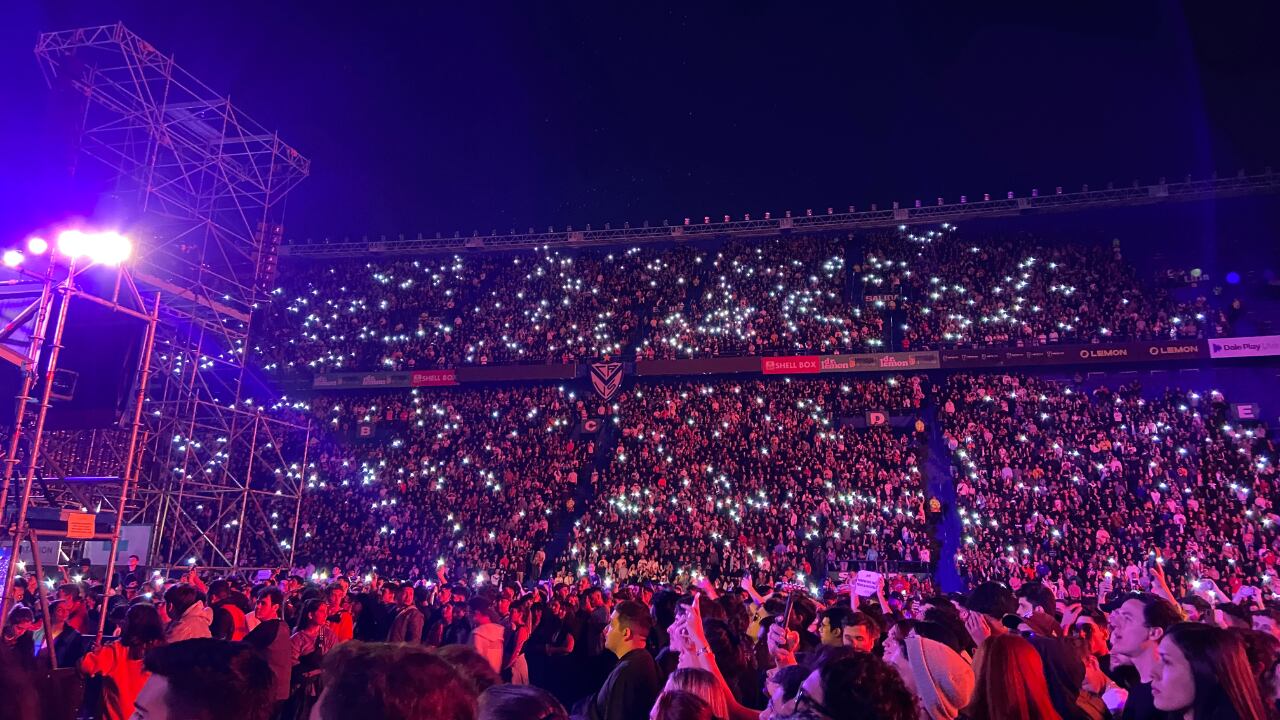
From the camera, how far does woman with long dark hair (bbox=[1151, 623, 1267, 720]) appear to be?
302cm

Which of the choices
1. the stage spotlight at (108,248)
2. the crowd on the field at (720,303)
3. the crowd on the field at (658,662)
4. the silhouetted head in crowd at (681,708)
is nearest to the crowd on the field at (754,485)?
the crowd on the field at (720,303)

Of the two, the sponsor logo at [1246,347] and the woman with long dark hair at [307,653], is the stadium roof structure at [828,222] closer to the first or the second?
the sponsor logo at [1246,347]

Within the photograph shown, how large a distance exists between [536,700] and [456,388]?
97.5 feet

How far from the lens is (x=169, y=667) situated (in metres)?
2.25

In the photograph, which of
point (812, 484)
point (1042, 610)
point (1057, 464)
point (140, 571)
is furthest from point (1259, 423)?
point (140, 571)

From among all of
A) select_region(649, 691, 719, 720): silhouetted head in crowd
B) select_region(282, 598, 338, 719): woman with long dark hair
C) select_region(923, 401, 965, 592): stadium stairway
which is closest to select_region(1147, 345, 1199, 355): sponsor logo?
select_region(923, 401, 965, 592): stadium stairway

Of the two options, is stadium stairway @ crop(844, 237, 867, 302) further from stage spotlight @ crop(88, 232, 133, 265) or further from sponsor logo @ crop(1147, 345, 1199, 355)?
stage spotlight @ crop(88, 232, 133, 265)

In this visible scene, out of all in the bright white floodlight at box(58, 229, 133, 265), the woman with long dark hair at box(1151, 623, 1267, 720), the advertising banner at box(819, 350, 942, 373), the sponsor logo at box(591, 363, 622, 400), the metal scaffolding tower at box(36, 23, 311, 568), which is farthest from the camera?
the sponsor logo at box(591, 363, 622, 400)

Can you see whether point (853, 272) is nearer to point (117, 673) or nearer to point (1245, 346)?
point (1245, 346)

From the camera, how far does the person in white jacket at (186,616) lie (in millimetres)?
5637

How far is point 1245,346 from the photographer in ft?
84.4

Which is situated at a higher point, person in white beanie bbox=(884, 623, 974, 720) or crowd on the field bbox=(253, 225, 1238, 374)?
crowd on the field bbox=(253, 225, 1238, 374)

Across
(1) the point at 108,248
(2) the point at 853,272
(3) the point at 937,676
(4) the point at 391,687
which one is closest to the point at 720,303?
(2) the point at 853,272

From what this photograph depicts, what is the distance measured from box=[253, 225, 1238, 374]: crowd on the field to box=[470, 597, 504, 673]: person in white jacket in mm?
24227
